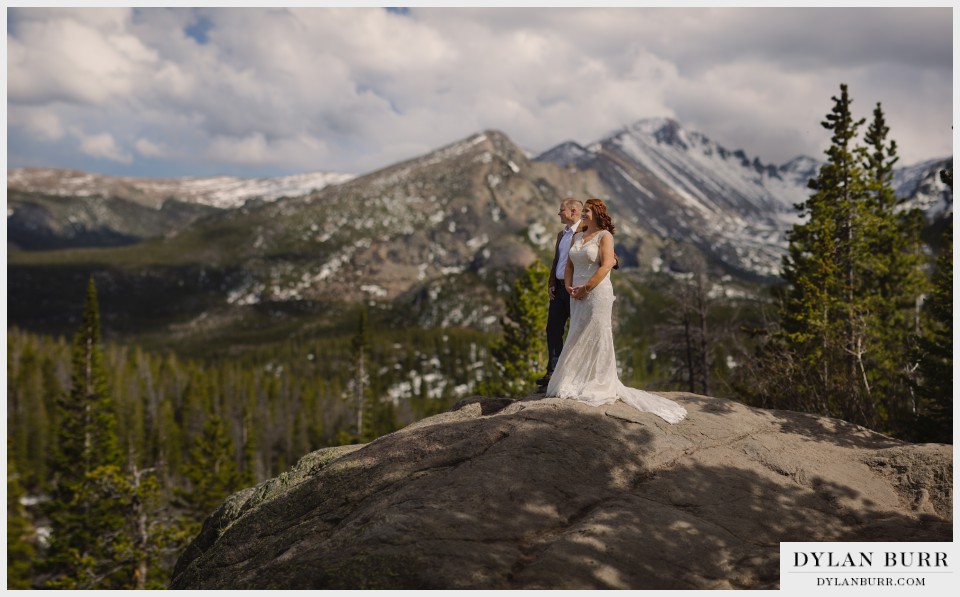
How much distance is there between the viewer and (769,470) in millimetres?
11352

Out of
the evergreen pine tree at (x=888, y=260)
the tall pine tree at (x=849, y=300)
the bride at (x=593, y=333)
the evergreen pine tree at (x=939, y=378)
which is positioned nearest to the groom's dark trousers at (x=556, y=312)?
the bride at (x=593, y=333)

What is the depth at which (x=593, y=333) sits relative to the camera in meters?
12.9

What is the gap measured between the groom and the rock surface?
8.21 ft

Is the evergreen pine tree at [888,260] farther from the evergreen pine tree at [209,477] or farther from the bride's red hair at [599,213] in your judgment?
the evergreen pine tree at [209,477]

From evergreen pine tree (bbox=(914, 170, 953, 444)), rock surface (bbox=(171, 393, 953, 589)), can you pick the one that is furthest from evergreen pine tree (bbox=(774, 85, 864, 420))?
rock surface (bbox=(171, 393, 953, 589))

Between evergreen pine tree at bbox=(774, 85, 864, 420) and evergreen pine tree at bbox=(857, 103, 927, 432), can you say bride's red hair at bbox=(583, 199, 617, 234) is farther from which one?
evergreen pine tree at bbox=(857, 103, 927, 432)

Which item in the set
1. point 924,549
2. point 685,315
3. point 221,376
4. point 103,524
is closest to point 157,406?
point 221,376

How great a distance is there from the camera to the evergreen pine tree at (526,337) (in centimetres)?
3891

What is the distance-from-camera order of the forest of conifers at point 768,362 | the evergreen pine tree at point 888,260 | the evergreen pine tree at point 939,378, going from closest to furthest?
the evergreen pine tree at point 939,378 → the forest of conifers at point 768,362 → the evergreen pine tree at point 888,260

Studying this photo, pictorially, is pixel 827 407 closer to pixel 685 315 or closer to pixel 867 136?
pixel 685 315

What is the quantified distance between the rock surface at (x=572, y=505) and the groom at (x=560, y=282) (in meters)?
2.50

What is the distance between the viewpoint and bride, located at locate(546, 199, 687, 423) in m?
12.6

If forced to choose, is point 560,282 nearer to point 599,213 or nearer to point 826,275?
point 599,213

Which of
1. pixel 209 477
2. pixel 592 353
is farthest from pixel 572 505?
pixel 209 477
